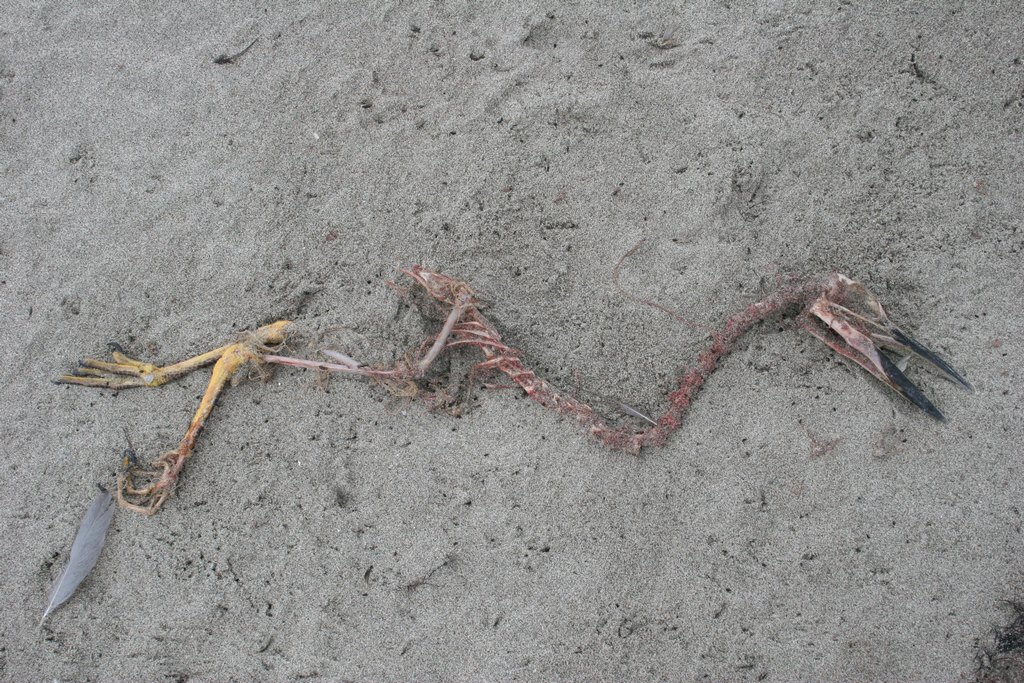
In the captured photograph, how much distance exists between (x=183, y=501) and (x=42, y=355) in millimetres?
600

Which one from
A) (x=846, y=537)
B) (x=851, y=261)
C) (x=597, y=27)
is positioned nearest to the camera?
(x=846, y=537)

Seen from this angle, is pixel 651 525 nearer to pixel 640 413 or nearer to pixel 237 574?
pixel 640 413

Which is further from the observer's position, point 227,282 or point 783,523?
point 227,282

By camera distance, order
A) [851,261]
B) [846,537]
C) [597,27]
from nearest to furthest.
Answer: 1. [846,537]
2. [851,261]
3. [597,27]

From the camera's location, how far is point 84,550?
181cm

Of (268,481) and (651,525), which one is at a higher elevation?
(268,481)

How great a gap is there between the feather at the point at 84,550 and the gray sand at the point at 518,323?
35mm

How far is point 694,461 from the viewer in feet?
5.98

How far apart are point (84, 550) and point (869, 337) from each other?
2.02 m

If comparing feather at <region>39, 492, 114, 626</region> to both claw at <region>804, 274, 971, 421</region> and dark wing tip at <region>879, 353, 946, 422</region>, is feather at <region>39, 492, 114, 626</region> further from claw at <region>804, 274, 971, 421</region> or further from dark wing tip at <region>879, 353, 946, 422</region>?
dark wing tip at <region>879, 353, 946, 422</region>

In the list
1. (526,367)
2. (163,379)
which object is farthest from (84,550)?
(526,367)

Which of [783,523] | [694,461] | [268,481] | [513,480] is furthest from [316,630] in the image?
[783,523]

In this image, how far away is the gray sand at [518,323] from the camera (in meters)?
1.75

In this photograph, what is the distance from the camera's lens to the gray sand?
175 cm
